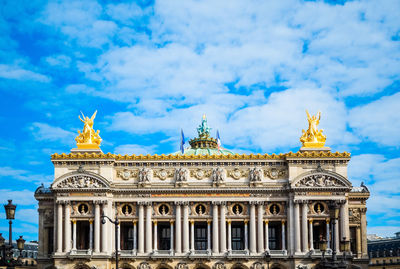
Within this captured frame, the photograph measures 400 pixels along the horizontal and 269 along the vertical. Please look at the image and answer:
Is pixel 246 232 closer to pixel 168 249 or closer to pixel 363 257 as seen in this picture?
pixel 168 249

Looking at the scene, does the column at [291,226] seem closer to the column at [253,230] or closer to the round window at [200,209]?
the column at [253,230]

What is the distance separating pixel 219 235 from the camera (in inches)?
2975

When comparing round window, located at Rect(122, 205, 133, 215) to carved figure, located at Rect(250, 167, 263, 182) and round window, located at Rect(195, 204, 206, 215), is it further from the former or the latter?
carved figure, located at Rect(250, 167, 263, 182)

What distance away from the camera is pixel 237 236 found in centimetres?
7875

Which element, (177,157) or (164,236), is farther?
(164,236)

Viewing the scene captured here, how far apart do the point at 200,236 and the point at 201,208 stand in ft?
15.7

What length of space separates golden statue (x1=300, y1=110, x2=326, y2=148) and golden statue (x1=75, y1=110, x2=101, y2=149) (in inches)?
1114

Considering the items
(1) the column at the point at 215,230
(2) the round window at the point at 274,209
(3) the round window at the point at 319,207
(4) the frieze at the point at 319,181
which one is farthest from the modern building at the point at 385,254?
(1) the column at the point at 215,230

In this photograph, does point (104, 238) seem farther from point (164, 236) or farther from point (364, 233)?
point (364, 233)

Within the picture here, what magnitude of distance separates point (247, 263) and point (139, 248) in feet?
46.7

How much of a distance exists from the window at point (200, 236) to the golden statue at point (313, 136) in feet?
58.6

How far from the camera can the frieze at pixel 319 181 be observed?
74875 mm

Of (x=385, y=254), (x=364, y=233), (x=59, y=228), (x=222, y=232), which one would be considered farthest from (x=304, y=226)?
(x=385, y=254)

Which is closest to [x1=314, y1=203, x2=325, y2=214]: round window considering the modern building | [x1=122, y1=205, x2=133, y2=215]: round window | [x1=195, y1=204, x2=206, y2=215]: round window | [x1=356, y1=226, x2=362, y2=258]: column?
[x1=356, y1=226, x2=362, y2=258]: column
